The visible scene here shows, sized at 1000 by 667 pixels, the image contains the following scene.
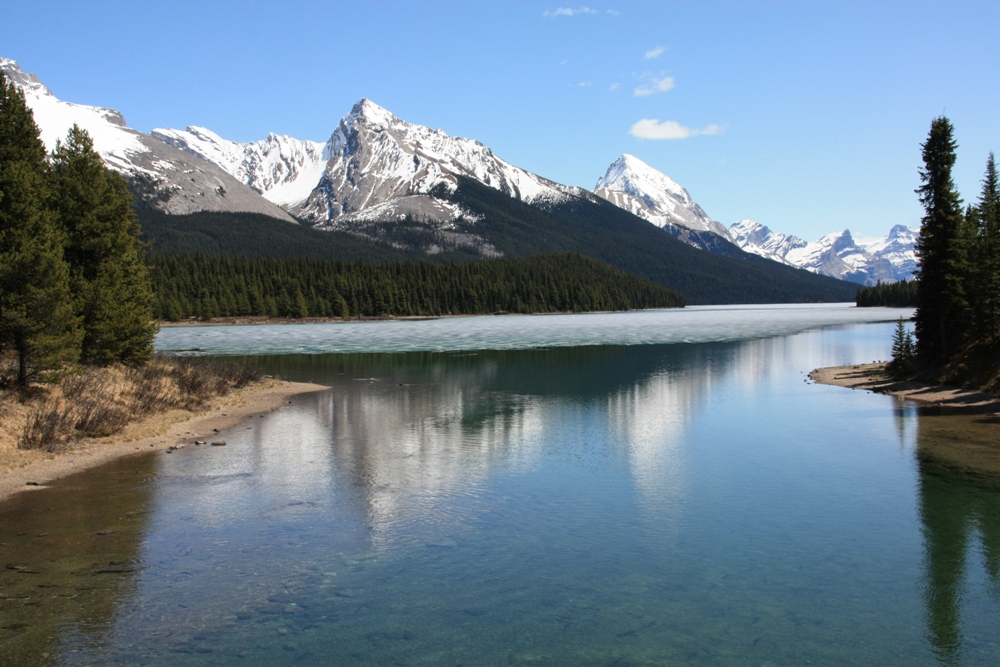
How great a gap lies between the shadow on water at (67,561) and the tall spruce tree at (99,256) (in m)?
17.9

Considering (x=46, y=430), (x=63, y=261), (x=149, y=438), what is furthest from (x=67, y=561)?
(x=63, y=261)

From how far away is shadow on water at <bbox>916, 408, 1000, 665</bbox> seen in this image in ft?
53.4

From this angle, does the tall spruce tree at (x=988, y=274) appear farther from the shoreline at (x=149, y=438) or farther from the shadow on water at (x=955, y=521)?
the shoreline at (x=149, y=438)

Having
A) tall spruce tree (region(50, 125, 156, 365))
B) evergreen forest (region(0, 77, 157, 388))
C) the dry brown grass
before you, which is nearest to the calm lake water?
the dry brown grass

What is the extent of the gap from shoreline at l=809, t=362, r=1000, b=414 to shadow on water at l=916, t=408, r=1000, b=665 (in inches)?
264

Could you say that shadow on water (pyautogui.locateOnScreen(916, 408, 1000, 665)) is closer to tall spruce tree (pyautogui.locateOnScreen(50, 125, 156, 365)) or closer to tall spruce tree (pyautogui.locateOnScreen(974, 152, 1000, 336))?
tall spruce tree (pyautogui.locateOnScreen(974, 152, 1000, 336))

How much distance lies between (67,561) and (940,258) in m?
58.4

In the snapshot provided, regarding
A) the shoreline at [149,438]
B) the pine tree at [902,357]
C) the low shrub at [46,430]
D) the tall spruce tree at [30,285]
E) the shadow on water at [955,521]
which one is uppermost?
the tall spruce tree at [30,285]

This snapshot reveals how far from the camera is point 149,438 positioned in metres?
36.1

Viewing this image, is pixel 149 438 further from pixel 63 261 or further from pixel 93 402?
pixel 63 261

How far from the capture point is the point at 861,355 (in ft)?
271

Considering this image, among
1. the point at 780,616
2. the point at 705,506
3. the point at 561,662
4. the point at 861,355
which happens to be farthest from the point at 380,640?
the point at 861,355

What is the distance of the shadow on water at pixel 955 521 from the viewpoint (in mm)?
16281

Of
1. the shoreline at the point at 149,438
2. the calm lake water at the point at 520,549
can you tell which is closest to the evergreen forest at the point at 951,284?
the calm lake water at the point at 520,549
